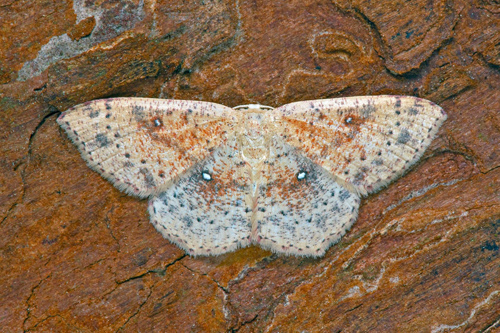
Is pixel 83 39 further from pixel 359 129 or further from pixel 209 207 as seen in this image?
pixel 359 129

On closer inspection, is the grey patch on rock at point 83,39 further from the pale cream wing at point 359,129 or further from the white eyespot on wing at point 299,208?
the white eyespot on wing at point 299,208

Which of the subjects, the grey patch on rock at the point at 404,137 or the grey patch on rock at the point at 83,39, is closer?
the grey patch on rock at the point at 404,137

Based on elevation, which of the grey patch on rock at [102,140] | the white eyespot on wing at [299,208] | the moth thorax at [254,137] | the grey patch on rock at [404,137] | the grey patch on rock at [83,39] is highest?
the grey patch on rock at [83,39]

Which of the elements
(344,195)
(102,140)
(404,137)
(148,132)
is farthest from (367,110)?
(102,140)

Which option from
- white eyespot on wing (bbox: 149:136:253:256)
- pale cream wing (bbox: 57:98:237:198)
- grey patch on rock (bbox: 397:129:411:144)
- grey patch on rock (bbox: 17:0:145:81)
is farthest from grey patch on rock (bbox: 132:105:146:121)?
grey patch on rock (bbox: 397:129:411:144)

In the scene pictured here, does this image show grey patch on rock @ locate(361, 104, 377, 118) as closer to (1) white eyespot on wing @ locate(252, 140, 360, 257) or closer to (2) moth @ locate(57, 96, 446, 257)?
(2) moth @ locate(57, 96, 446, 257)

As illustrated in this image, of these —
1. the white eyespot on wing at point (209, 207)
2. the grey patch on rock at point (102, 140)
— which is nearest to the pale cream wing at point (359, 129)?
the white eyespot on wing at point (209, 207)
